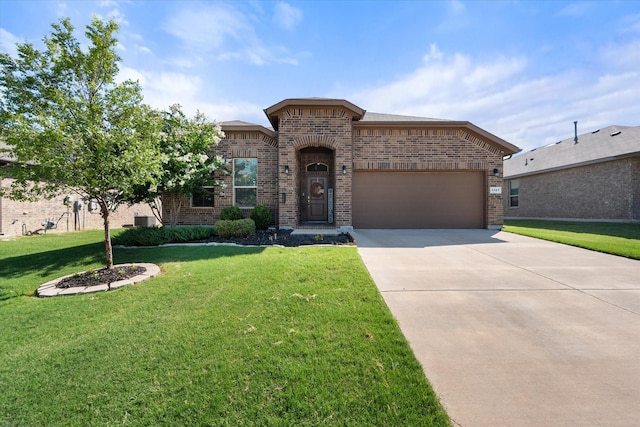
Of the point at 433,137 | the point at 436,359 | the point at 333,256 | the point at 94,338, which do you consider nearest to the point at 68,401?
the point at 94,338

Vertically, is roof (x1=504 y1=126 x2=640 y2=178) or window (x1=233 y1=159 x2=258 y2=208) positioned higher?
roof (x1=504 y1=126 x2=640 y2=178)

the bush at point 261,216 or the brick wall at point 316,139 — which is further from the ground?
the brick wall at point 316,139

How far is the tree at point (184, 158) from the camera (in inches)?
328

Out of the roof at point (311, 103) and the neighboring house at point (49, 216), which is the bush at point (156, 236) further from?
the roof at point (311, 103)

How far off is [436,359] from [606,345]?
175cm

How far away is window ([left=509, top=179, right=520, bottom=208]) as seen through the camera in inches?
827

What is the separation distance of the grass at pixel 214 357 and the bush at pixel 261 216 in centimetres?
547

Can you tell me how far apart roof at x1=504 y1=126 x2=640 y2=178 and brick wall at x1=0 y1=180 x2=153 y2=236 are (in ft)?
79.9

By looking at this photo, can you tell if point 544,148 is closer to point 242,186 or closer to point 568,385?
point 242,186

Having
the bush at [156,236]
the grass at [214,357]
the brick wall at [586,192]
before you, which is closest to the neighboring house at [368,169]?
the bush at [156,236]

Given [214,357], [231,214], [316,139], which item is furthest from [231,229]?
[214,357]

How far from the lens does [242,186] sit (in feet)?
35.4

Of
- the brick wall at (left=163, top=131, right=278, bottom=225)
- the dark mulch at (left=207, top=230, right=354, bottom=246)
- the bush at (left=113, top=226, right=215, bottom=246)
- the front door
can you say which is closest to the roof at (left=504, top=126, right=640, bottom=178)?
the front door

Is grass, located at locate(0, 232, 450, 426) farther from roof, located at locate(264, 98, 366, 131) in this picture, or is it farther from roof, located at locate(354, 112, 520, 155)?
roof, located at locate(354, 112, 520, 155)
